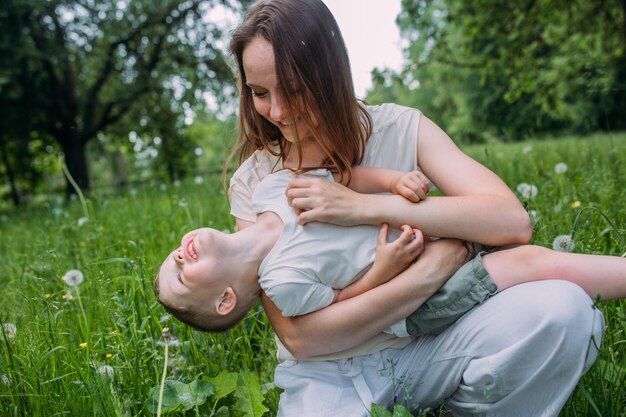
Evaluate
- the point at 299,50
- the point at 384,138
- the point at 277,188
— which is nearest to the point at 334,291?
the point at 277,188

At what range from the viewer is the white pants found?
132 cm

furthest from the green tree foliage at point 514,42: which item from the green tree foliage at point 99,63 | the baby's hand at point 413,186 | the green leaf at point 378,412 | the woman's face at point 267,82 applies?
the green tree foliage at point 99,63

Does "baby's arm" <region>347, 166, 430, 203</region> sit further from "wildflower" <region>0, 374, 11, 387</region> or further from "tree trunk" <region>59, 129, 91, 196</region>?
"tree trunk" <region>59, 129, 91, 196</region>

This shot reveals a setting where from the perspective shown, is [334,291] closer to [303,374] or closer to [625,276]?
[303,374]

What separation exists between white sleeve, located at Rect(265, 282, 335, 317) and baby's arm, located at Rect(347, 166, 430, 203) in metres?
0.37

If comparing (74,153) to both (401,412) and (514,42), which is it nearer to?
(514,42)

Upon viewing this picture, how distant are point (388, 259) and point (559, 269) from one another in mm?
470

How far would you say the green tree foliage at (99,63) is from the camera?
32.2ft

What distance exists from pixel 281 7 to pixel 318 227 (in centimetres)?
70

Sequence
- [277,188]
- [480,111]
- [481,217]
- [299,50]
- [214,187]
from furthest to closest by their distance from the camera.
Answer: [480,111] → [214,187] → [277,188] → [299,50] → [481,217]

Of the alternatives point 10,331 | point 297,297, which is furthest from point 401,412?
point 10,331

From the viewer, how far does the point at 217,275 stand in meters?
1.60

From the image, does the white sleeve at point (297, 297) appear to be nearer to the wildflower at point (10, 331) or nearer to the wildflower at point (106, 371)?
the wildflower at point (106, 371)

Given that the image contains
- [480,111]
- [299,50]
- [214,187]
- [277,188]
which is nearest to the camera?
[299,50]
